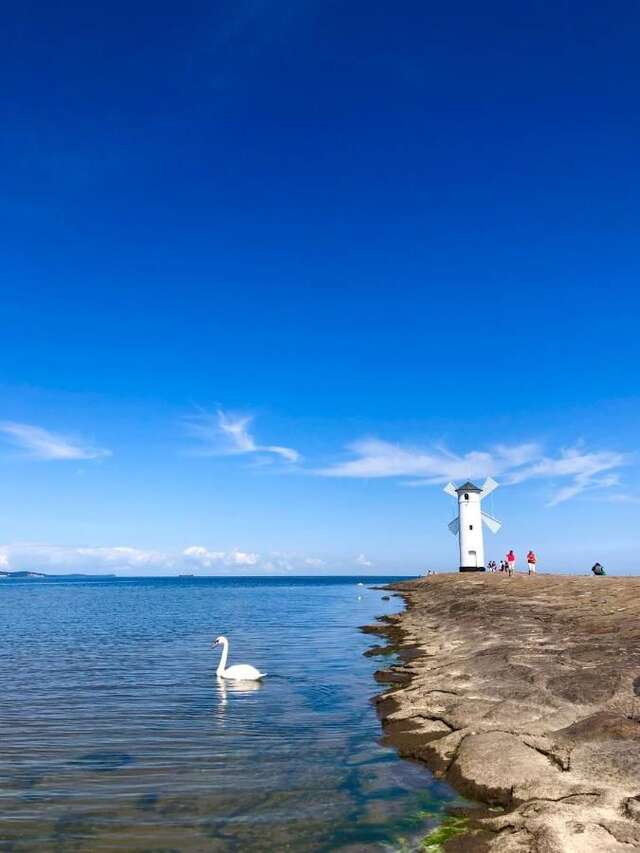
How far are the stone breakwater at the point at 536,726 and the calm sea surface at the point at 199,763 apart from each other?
0.95 metres

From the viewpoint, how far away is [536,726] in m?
13.7

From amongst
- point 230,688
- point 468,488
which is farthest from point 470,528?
point 230,688

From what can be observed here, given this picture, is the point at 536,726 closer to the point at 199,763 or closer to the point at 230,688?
the point at 199,763

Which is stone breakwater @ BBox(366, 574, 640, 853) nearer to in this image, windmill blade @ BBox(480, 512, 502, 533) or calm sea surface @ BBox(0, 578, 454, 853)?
calm sea surface @ BBox(0, 578, 454, 853)

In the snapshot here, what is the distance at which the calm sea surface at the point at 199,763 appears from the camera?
11.0 m

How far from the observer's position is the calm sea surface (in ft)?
35.9

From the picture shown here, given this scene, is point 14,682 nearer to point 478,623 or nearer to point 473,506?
point 478,623

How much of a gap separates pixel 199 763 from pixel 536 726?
7.34 meters

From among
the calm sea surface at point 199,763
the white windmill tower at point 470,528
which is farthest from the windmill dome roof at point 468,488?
the calm sea surface at point 199,763

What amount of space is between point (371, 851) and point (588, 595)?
3029 centimetres

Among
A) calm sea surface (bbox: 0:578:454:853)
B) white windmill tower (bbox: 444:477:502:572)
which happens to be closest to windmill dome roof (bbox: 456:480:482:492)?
white windmill tower (bbox: 444:477:502:572)

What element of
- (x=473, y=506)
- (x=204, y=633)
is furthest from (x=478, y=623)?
(x=473, y=506)

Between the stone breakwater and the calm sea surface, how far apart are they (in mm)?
949

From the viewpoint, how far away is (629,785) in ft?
33.4
